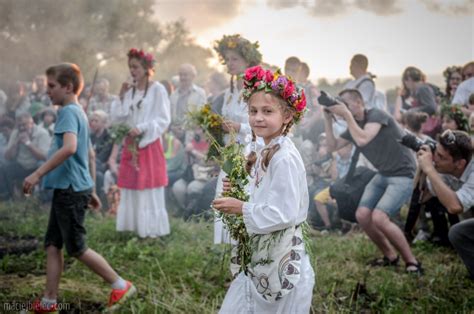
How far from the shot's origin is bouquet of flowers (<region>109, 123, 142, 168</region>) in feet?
21.0

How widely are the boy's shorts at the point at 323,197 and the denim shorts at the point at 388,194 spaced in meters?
1.61

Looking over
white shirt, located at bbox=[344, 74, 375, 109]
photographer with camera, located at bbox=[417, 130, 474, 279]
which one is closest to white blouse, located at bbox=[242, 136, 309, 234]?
photographer with camera, located at bbox=[417, 130, 474, 279]

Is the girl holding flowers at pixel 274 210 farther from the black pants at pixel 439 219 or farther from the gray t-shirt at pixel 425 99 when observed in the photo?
the gray t-shirt at pixel 425 99

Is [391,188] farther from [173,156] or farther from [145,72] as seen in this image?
[173,156]

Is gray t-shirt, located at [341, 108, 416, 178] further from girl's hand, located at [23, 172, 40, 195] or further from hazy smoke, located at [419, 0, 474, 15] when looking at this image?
girl's hand, located at [23, 172, 40, 195]

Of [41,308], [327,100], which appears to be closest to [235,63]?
[327,100]

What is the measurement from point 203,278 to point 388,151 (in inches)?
97.3

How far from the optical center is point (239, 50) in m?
5.02

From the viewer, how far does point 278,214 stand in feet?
8.12

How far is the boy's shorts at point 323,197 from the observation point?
7.17 m

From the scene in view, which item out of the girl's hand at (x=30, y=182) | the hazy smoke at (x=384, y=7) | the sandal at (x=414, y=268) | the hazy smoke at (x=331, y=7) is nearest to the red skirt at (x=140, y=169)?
the girl's hand at (x=30, y=182)

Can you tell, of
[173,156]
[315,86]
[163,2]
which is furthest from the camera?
[163,2]

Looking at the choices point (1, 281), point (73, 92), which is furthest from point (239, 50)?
point (1, 281)

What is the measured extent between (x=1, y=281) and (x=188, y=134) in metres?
4.56
